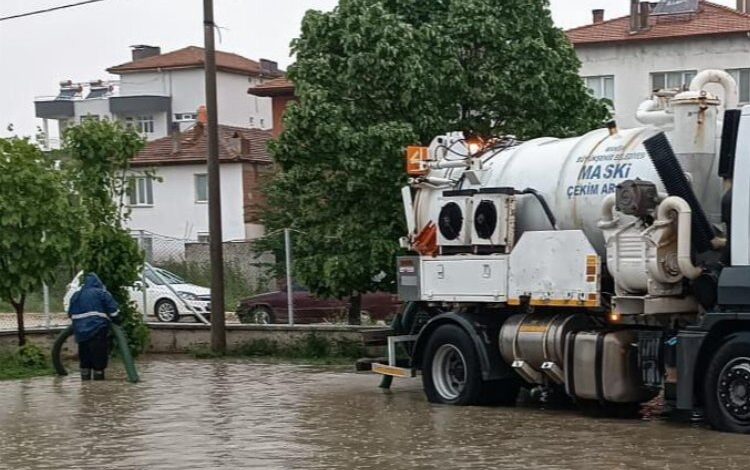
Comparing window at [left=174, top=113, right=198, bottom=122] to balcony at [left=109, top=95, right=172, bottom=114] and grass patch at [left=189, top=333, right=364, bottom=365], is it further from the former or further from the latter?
grass patch at [left=189, top=333, right=364, bottom=365]

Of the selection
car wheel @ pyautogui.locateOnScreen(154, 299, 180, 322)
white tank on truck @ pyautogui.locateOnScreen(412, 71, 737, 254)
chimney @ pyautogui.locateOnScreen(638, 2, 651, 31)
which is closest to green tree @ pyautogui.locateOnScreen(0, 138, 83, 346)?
car wheel @ pyautogui.locateOnScreen(154, 299, 180, 322)

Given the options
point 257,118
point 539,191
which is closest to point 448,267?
point 539,191

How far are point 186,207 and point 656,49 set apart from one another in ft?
70.3

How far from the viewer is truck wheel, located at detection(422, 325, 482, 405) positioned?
643 inches

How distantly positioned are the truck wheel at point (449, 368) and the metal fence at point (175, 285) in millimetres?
9754

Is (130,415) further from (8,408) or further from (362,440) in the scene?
(362,440)

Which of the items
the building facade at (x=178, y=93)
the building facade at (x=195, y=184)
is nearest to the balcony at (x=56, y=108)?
the building facade at (x=178, y=93)

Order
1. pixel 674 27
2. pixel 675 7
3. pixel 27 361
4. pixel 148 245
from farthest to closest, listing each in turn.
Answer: pixel 675 7 < pixel 674 27 < pixel 148 245 < pixel 27 361

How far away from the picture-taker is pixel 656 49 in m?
51.6

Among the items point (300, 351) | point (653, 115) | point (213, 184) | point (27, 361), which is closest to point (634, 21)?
point (213, 184)

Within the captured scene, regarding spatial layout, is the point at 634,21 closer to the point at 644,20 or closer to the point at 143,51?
the point at 644,20

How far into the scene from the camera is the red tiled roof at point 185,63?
84750 mm

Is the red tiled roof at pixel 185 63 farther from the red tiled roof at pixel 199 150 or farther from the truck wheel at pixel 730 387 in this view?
the truck wheel at pixel 730 387

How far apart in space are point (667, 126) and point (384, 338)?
5.07 metres
